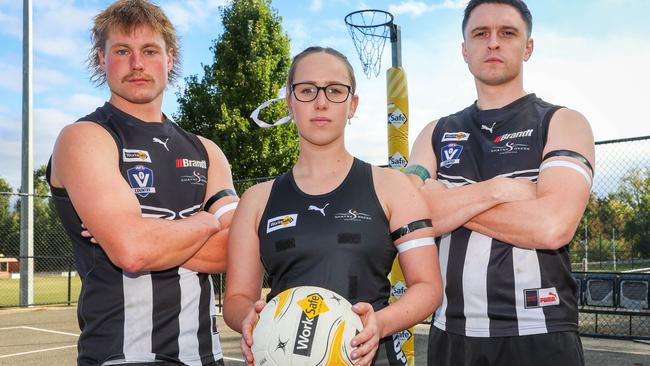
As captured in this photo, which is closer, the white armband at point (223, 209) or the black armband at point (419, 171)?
the white armband at point (223, 209)

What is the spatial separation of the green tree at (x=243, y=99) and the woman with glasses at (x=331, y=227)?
19.6 meters

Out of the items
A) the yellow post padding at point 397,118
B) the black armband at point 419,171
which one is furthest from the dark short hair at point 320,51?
the yellow post padding at point 397,118

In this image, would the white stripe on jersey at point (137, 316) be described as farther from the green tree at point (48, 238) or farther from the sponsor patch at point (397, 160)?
the green tree at point (48, 238)

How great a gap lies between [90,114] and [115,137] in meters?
0.25

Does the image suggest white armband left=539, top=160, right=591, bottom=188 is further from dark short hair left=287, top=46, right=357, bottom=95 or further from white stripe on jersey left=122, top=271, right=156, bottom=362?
white stripe on jersey left=122, top=271, right=156, bottom=362

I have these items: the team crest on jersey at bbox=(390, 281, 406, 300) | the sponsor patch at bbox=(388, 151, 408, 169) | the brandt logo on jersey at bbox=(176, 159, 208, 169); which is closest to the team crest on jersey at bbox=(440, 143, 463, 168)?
the brandt logo on jersey at bbox=(176, 159, 208, 169)

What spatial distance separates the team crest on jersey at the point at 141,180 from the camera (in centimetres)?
259

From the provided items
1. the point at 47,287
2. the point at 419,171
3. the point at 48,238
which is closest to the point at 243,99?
the point at 48,238

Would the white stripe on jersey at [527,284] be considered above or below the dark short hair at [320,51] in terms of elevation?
below

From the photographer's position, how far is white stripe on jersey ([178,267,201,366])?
262cm

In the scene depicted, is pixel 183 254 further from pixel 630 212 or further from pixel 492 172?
pixel 630 212

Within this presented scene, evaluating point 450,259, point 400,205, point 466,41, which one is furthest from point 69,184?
point 466,41

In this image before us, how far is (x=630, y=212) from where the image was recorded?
53.2 feet

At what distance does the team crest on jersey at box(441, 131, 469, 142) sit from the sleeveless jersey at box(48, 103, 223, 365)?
135 centimetres
